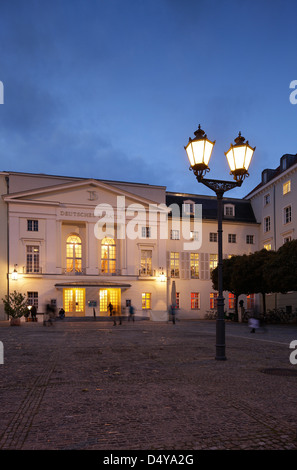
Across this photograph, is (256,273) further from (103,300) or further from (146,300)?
(103,300)

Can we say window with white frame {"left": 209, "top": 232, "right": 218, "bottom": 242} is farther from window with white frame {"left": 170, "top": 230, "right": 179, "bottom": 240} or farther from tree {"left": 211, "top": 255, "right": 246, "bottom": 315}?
tree {"left": 211, "top": 255, "right": 246, "bottom": 315}

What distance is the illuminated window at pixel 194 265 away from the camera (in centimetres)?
4375

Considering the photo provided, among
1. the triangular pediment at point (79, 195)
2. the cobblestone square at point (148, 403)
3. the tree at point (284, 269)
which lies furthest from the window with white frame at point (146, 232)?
the cobblestone square at point (148, 403)

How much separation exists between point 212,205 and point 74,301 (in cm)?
1909

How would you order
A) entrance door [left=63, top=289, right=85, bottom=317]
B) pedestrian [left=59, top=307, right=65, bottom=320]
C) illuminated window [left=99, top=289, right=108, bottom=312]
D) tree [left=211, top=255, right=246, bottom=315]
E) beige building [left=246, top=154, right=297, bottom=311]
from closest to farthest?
1. tree [left=211, top=255, right=246, bottom=315]
2. pedestrian [left=59, top=307, right=65, bottom=320]
3. beige building [left=246, top=154, right=297, bottom=311]
4. entrance door [left=63, top=289, right=85, bottom=317]
5. illuminated window [left=99, top=289, right=108, bottom=312]

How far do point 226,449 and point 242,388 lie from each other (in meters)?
2.94

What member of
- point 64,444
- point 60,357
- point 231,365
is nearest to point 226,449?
point 64,444

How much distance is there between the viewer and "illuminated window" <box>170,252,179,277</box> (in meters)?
43.3

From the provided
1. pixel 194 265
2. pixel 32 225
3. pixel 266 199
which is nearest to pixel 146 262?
pixel 194 265

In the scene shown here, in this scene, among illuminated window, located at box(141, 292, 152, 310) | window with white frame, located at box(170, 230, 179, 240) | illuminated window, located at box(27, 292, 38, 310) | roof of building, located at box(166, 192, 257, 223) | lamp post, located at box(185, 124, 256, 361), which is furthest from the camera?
roof of building, located at box(166, 192, 257, 223)

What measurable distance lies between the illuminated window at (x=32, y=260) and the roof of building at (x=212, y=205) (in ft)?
49.3

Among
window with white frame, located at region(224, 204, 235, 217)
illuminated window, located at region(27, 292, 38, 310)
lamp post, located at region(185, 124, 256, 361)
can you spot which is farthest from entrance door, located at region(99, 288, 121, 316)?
lamp post, located at region(185, 124, 256, 361)

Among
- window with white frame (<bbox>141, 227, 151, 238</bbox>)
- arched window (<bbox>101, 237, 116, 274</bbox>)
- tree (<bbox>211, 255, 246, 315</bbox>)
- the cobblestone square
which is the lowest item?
the cobblestone square

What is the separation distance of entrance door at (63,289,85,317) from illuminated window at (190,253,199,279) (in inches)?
468
